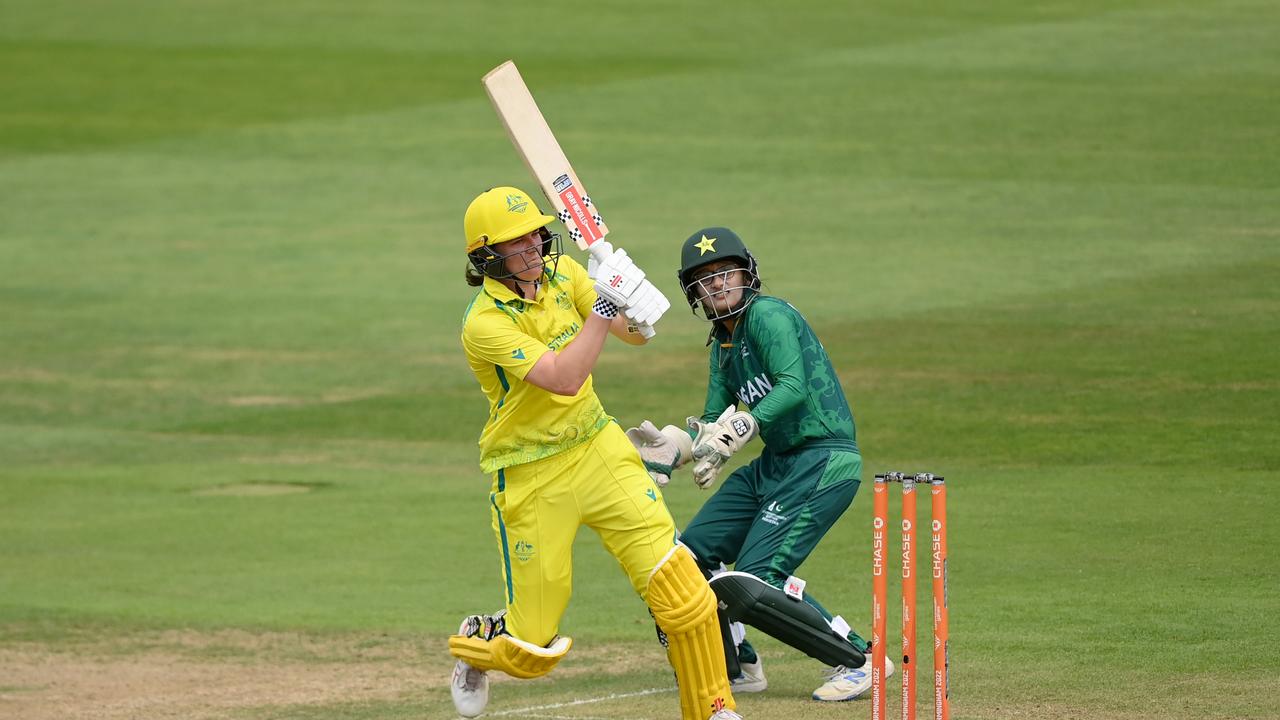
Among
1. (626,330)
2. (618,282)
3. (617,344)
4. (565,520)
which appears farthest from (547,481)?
(617,344)

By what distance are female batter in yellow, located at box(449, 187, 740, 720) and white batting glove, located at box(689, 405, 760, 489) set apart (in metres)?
0.31

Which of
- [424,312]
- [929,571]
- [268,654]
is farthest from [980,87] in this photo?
[268,654]

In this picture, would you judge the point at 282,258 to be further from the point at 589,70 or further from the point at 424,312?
the point at 589,70

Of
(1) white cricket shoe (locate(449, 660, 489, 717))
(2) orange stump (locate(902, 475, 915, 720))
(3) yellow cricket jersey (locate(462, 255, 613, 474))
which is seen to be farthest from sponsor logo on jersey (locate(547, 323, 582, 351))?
(2) orange stump (locate(902, 475, 915, 720))

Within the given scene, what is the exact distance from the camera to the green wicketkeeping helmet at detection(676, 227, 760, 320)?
8.42 metres

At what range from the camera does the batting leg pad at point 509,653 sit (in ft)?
25.2

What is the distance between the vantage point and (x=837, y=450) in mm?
8453

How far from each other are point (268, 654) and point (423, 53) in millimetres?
25543

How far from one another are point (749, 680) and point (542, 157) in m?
2.75

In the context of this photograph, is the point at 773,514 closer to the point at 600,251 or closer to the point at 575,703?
the point at 575,703

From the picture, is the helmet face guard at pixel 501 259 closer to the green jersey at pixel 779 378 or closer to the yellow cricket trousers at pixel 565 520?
the yellow cricket trousers at pixel 565 520

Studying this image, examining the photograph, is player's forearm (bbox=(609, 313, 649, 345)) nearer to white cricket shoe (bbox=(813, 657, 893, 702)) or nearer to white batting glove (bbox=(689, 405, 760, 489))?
white batting glove (bbox=(689, 405, 760, 489))

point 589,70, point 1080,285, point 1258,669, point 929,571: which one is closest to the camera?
point 1258,669

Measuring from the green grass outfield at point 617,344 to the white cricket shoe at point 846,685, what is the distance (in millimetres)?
148
